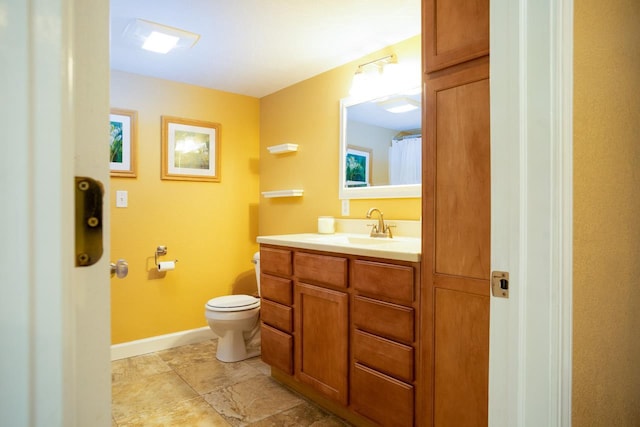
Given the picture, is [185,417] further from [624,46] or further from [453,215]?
[624,46]

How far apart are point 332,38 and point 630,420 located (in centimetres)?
235

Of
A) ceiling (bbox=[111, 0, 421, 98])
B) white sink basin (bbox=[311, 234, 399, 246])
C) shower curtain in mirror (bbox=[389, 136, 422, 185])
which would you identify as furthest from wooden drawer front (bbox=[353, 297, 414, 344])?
ceiling (bbox=[111, 0, 421, 98])

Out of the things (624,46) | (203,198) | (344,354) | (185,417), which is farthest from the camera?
(203,198)

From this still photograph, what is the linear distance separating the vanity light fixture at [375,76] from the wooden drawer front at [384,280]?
129 centimetres

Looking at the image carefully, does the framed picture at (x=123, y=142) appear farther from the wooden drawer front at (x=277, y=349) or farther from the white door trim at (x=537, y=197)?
the white door trim at (x=537, y=197)

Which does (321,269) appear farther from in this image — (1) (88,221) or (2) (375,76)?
(1) (88,221)

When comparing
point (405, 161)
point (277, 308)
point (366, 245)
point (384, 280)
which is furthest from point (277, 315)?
point (405, 161)

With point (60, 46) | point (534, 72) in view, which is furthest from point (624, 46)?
point (60, 46)

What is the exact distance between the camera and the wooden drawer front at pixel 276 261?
228cm

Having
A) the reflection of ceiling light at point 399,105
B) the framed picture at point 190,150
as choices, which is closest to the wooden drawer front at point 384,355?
the reflection of ceiling light at point 399,105

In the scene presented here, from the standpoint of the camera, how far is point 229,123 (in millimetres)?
3529

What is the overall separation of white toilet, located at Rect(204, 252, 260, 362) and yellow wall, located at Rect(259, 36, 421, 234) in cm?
79

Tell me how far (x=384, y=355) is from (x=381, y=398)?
8.2 inches

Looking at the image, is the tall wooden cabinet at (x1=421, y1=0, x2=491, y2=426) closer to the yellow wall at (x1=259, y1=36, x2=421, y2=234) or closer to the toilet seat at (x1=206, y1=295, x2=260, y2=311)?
the yellow wall at (x1=259, y1=36, x2=421, y2=234)
